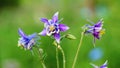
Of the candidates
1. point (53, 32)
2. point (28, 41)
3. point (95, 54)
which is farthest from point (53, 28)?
point (95, 54)

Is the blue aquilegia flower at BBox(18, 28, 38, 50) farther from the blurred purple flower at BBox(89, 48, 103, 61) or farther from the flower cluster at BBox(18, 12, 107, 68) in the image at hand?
the blurred purple flower at BBox(89, 48, 103, 61)

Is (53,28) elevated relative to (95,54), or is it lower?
lower

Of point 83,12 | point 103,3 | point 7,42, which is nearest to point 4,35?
point 7,42

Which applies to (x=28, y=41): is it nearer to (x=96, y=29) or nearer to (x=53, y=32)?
(x=53, y=32)

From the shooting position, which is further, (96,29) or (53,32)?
(96,29)

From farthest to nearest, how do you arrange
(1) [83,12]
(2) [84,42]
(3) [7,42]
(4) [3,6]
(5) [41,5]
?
(4) [3,6] < (5) [41,5] < (1) [83,12] < (3) [7,42] < (2) [84,42]

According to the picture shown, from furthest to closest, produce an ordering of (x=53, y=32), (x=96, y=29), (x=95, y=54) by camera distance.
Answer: (x=95, y=54), (x=96, y=29), (x=53, y=32)

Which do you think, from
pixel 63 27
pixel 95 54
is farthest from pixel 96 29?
pixel 95 54

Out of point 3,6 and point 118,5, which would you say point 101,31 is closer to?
point 118,5

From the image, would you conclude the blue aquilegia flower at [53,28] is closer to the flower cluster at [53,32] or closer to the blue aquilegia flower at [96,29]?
the flower cluster at [53,32]

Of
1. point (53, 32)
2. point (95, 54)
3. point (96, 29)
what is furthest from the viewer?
point (95, 54)

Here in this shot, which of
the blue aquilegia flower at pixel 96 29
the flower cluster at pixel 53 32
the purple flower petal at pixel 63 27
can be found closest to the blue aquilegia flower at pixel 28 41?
the flower cluster at pixel 53 32
